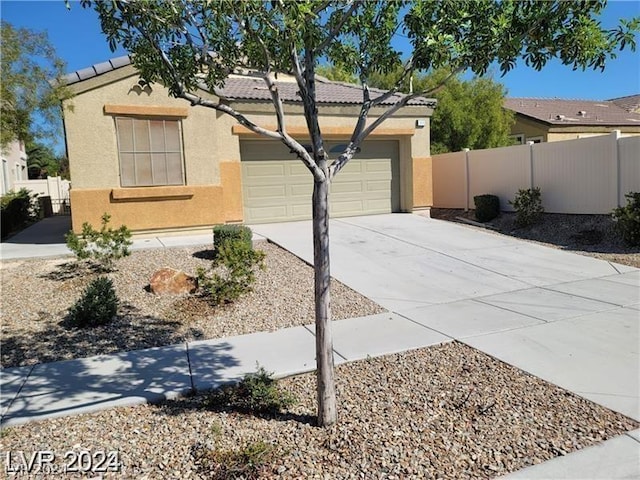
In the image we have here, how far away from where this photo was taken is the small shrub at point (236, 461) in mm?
3072

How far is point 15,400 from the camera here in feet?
14.1

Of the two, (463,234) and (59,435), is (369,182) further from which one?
(59,435)

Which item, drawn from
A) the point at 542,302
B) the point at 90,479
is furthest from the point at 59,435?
the point at 542,302

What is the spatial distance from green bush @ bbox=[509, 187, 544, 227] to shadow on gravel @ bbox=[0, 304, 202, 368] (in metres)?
11.3

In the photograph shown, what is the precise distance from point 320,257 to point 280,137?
96 centimetres

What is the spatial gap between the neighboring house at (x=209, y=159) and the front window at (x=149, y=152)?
0.07 feet

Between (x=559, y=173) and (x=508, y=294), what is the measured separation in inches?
→ 332

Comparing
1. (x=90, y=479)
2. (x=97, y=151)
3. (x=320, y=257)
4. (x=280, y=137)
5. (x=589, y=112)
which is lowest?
(x=90, y=479)

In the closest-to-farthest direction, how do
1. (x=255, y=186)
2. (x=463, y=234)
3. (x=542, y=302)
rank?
1. (x=542, y=302)
2. (x=463, y=234)
3. (x=255, y=186)

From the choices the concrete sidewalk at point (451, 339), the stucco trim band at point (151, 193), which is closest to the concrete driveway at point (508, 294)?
the concrete sidewalk at point (451, 339)

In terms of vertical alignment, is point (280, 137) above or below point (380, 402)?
above

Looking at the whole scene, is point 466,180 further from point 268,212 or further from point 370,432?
point 370,432

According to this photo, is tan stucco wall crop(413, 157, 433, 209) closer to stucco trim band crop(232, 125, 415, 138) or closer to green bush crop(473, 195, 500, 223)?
stucco trim band crop(232, 125, 415, 138)

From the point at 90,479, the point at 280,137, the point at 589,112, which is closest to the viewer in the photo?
the point at 90,479
